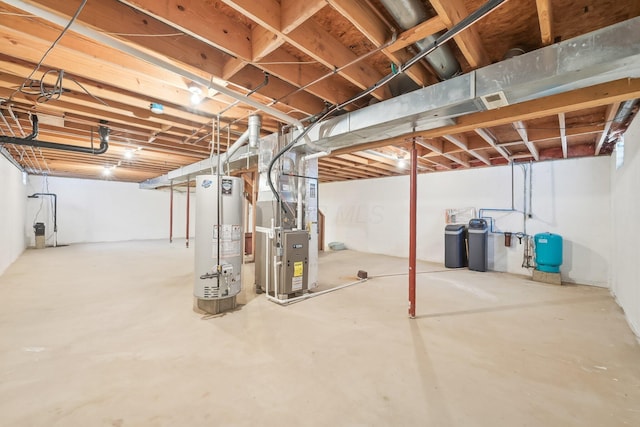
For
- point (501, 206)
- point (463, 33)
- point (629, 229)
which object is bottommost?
point (629, 229)

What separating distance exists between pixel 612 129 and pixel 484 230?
234cm

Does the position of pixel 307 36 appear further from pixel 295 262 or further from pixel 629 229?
pixel 629 229

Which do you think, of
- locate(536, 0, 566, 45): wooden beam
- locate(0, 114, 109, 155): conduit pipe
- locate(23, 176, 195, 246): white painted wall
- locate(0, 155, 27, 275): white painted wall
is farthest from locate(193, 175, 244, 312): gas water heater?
locate(23, 176, 195, 246): white painted wall

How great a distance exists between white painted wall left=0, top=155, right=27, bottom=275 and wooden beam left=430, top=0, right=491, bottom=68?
22.3ft

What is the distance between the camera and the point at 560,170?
4.64 meters

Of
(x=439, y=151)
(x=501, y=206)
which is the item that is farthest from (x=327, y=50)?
(x=501, y=206)

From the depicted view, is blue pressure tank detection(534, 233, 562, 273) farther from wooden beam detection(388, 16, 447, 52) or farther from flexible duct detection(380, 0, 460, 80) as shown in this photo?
wooden beam detection(388, 16, 447, 52)

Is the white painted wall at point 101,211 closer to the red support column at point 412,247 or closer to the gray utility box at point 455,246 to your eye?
the gray utility box at point 455,246

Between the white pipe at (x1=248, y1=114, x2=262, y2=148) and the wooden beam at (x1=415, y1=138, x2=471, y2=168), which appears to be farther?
the wooden beam at (x1=415, y1=138, x2=471, y2=168)

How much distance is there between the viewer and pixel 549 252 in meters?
4.35

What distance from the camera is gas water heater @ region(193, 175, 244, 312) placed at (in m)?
2.88

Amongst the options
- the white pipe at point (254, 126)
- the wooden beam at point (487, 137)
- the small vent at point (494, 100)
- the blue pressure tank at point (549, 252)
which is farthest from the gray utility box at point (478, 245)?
the white pipe at point (254, 126)

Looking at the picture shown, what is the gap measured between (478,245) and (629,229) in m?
2.37

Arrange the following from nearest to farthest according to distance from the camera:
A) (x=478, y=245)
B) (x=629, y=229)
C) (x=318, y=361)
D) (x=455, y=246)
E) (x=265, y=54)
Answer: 1. (x=265, y=54)
2. (x=318, y=361)
3. (x=629, y=229)
4. (x=478, y=245)
5. (x=455, y=246)
